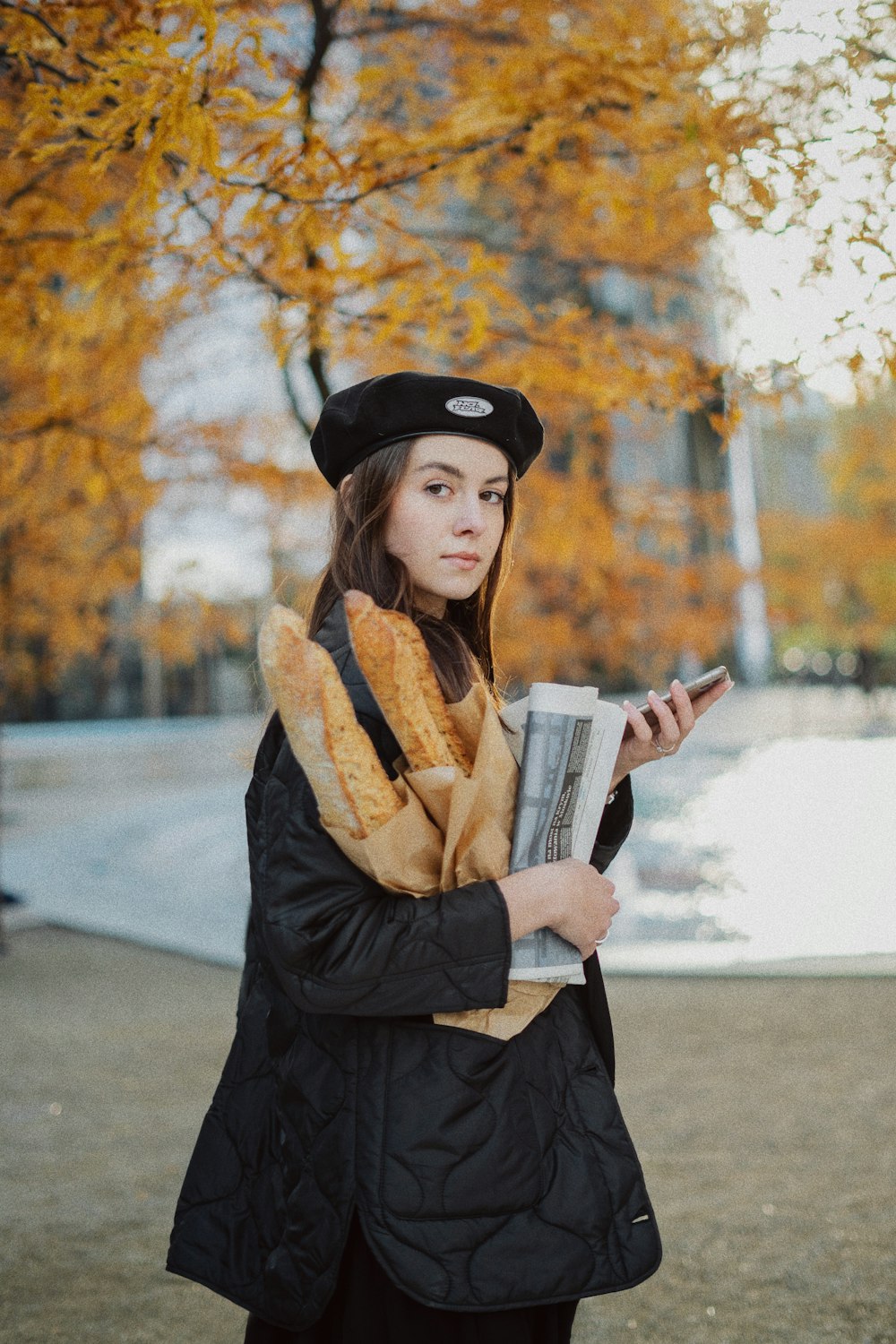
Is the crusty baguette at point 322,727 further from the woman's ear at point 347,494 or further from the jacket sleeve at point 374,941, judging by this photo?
the woman's ear at point 347,494

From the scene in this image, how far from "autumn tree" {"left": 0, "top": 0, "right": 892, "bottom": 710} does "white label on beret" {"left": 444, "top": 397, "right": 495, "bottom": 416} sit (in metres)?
0.99

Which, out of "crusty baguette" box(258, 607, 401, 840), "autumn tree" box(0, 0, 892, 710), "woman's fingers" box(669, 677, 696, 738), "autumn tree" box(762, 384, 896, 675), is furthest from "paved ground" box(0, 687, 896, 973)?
"autumn tree" box(762, 384, 896, 675)

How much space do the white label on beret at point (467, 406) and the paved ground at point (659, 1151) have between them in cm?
222

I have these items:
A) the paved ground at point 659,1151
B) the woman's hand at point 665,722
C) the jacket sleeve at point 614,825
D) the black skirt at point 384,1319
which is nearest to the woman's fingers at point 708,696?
the woman's hand at point 665,722

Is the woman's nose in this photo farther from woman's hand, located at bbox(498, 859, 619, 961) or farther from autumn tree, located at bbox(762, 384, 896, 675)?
autumn tree, located at bbox(762, 384, 896, 675)

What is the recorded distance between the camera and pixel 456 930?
146 cm

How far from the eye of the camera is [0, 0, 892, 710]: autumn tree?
2.61m

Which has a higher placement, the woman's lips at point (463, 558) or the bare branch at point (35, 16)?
the bare branch at point (35, 16)

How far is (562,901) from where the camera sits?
152 centimetres

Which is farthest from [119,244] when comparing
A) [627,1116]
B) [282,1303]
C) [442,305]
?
[627,1116]

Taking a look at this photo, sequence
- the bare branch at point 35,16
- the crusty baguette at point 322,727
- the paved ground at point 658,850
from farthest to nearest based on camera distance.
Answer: the paved ground at point 658,850, the bare branch at point 35,16, the crusty baguette at point 322,727

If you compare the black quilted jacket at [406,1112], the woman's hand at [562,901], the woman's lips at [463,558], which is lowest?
the black quilted jacket at [406,1112]

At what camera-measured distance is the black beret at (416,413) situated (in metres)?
1.69

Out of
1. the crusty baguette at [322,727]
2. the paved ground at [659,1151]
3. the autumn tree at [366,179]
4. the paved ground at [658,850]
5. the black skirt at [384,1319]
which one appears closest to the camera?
the crusty baguette at [322,727]
